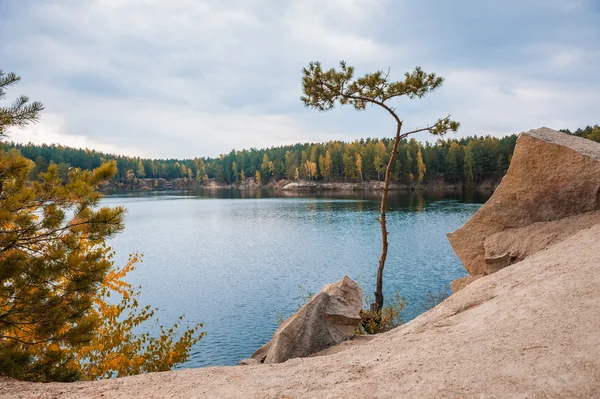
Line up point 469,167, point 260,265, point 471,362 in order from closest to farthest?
point 471,362 < point 260,265 < point 469,167

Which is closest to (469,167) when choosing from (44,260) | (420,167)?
(420,167)

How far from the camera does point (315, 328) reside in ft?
36.0

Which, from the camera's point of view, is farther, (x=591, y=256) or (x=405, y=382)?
(x=591, y=256)

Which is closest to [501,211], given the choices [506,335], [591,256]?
[591,256]

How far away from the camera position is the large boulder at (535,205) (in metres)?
9.99

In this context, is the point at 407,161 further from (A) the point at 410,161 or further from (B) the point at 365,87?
(B) the point at 365,87

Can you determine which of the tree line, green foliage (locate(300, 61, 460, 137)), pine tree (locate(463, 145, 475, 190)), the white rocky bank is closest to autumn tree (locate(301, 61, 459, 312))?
green foliage (locate(300, 61, 460, 137))

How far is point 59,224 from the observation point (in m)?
7.84

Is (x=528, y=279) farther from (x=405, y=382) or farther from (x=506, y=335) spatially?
(x=405, y=382)

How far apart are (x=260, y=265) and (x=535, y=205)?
23.5 m

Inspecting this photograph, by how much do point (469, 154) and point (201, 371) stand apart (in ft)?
392

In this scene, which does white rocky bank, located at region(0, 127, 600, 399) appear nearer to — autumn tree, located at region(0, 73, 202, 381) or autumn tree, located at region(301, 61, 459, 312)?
autumn tree, located at region(0, 73, 202, 381)

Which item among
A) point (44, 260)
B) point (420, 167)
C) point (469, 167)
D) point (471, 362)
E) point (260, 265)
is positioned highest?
point (420, 167)

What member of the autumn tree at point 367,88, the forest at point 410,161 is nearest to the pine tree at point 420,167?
the forest at point 410,161
